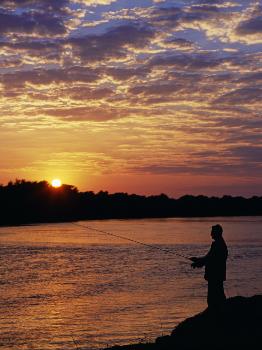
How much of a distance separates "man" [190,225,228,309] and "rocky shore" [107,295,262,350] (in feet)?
1.42

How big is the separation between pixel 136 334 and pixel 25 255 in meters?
33.0

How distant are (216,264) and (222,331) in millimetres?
1384

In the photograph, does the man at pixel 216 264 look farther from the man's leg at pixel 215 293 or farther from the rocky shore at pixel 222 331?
the rocky shore at pixel 222 331

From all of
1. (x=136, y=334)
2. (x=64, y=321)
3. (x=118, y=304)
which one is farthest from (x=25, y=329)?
(x=118, y=304)

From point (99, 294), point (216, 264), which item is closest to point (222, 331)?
point (216, 264)

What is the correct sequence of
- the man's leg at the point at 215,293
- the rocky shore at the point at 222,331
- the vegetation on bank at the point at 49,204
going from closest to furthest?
the rocky shore at the point at 222,331 < the man's leg at the point at 215,293 < the vegetation on bank at the point at 49,204

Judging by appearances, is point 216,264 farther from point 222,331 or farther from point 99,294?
point 99,294

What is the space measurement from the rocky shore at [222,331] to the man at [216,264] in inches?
17.0

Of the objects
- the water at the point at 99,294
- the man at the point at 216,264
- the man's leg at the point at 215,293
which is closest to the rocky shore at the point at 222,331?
the man's leg at the point at 215,293

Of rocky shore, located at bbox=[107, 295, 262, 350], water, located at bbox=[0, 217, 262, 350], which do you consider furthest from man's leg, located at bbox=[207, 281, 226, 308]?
water, located at bbox=[0, 217, 262, 350]

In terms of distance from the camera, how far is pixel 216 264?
11328 millimetres

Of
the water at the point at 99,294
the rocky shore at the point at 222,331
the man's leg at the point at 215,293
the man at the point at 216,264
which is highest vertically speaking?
the man at the point at 216,264

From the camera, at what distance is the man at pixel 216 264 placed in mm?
11195

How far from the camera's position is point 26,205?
126375 mm
